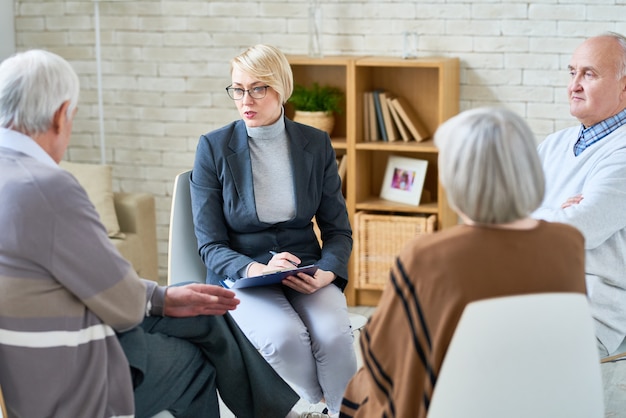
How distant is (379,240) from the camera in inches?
172

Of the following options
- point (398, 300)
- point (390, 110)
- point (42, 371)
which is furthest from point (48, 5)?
point (398, 300)

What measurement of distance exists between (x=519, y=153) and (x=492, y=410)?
0.47 m

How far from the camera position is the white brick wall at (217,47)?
4242 millimetres

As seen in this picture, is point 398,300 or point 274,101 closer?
point 398,300

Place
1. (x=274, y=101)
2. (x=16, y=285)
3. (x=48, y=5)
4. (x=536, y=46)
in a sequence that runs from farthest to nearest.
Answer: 1. (x=48, y=5)
2. (x=536, y=46)
3. (x=274, y=101)
4. (x=16, y=285)

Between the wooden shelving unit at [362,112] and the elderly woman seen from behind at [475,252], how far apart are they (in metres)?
2.52

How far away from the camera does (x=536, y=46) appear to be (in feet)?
13.9

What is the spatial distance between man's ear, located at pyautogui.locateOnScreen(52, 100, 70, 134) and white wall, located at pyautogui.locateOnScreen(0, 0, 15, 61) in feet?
10.0

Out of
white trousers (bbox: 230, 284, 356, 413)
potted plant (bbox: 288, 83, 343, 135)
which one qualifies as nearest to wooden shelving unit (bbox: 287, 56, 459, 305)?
potted plant (bbox: 288, 83, 343, 135)

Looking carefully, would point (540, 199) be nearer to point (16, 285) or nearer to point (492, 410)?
point (492, 410)

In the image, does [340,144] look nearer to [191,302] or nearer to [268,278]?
[268,278]

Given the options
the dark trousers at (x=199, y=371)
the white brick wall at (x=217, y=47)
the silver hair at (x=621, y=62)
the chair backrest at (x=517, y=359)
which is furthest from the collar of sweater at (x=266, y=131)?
the white brick wall at (x=217, y=47)

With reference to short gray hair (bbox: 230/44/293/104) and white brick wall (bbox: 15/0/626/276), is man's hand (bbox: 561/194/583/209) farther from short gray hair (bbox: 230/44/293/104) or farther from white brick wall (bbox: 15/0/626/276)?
white brick wall (bbox: 15/0/626/276)

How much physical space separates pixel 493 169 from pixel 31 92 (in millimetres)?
992
